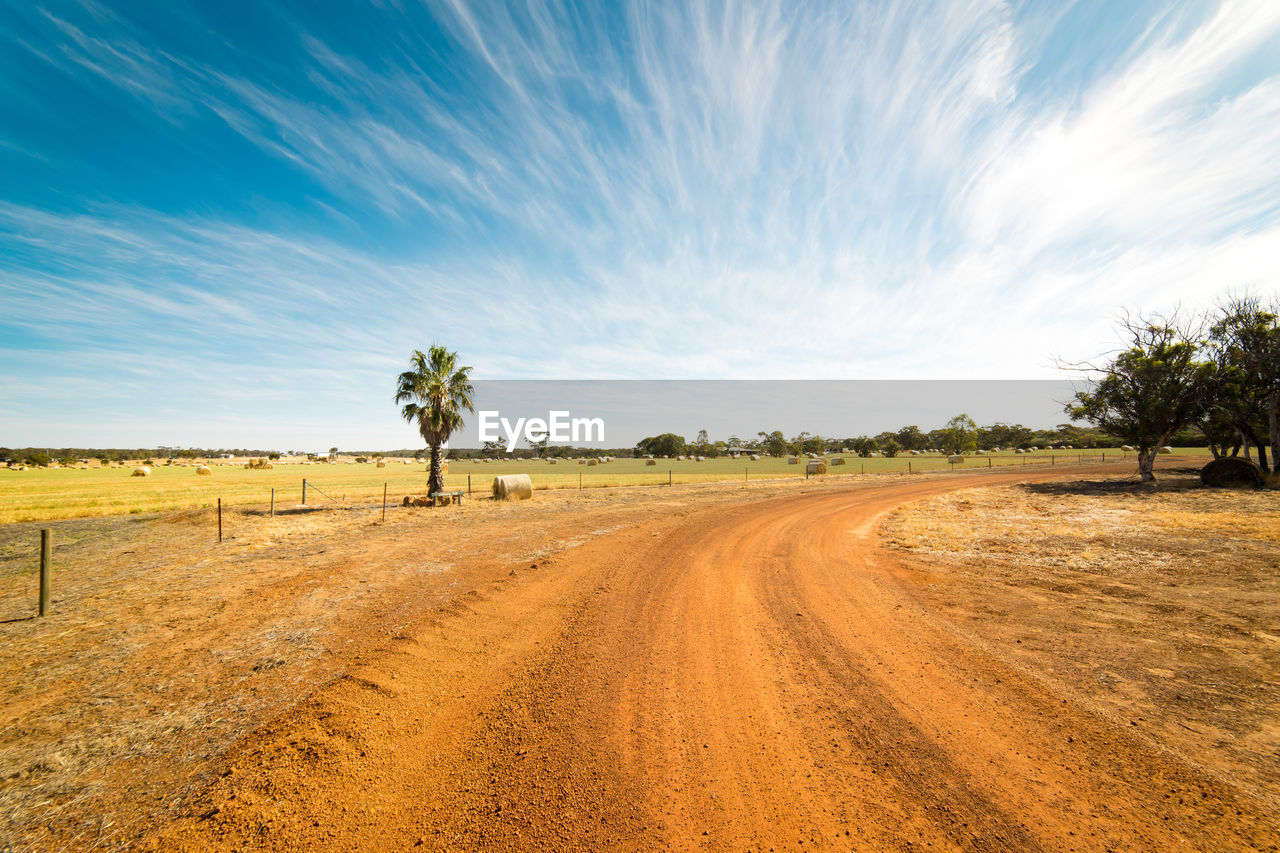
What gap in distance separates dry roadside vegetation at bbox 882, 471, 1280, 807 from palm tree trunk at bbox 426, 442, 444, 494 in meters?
22.7

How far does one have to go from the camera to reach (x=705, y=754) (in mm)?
4297

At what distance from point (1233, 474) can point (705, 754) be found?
3370cm

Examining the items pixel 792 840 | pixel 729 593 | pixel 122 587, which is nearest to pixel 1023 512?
pixel 729 593

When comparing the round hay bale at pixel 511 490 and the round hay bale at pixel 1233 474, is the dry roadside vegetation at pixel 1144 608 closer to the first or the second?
the round hay bale at pixel 1233 474

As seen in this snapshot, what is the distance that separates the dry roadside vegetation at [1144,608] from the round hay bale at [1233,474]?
7772 mm

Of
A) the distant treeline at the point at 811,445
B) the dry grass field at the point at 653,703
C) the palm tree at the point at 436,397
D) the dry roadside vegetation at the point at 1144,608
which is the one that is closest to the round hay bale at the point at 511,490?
the palm tree at the point at 436,397

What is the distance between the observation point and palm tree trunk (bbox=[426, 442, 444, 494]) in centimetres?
2586

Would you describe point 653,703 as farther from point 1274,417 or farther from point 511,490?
point 1274,417

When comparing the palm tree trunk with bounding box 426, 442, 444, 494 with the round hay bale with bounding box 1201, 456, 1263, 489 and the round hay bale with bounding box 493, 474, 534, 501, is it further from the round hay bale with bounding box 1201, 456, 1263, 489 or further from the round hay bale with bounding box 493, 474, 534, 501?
the round hay bale with bounding box 1201, 456, 1263, 489

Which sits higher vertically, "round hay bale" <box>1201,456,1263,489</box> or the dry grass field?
"round hay bale" <box>1201,456,1263,489</box>

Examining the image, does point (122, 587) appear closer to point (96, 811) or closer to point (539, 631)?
point (96, 811)

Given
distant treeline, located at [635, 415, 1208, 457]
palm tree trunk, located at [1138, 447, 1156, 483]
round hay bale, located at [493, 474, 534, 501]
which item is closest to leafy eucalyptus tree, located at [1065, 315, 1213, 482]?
palm tree trunk, located at [1138, 447, 1156, 483]

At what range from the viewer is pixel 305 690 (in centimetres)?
560

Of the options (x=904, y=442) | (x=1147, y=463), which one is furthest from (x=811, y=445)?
(x=1147, y=463)
